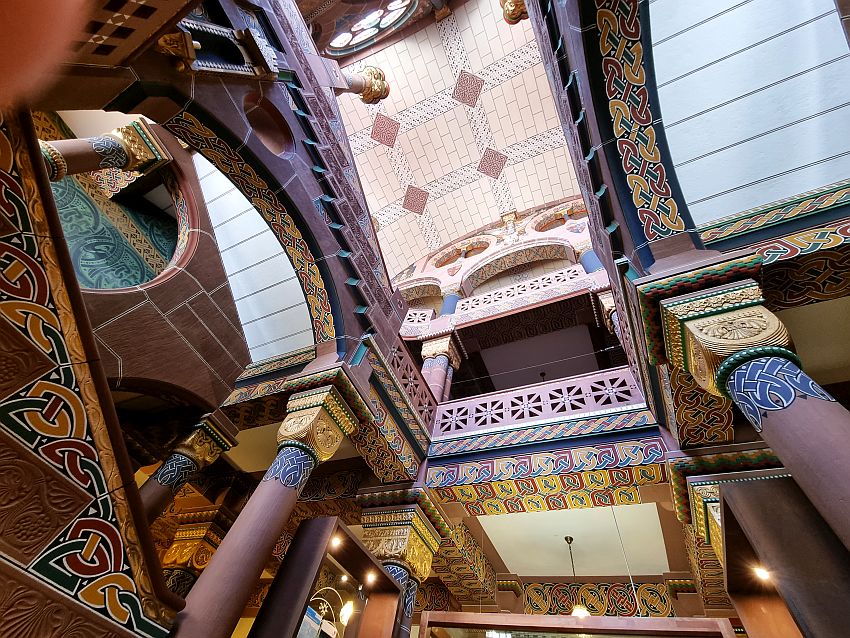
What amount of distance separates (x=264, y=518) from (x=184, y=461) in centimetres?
170

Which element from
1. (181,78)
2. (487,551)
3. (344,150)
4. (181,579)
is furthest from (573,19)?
(181,579)

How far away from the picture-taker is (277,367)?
432 centimetres

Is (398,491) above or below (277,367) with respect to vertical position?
below

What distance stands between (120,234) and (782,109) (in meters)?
6.44

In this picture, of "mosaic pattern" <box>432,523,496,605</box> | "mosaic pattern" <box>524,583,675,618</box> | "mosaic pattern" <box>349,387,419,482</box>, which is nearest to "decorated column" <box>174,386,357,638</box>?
"mosaic pattern" <box>349,387,419,482</box>

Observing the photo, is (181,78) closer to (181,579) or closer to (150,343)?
(150,343)

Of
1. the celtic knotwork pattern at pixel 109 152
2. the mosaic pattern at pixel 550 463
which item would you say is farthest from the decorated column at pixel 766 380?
the celtic knotwork pattern at pixel 109 152

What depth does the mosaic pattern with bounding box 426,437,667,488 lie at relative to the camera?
3.78 m

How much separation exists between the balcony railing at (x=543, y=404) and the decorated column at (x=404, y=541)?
37.4 inches

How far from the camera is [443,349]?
26.0 feet

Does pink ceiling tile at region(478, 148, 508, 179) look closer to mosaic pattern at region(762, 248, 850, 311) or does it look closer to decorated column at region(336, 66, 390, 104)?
decorated column at region(336, 66, 390, 104)

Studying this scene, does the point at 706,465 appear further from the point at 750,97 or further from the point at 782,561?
the point at 750,97

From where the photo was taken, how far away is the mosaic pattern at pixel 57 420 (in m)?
1.21

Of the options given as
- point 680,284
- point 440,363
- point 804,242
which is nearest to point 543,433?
point 680,284
